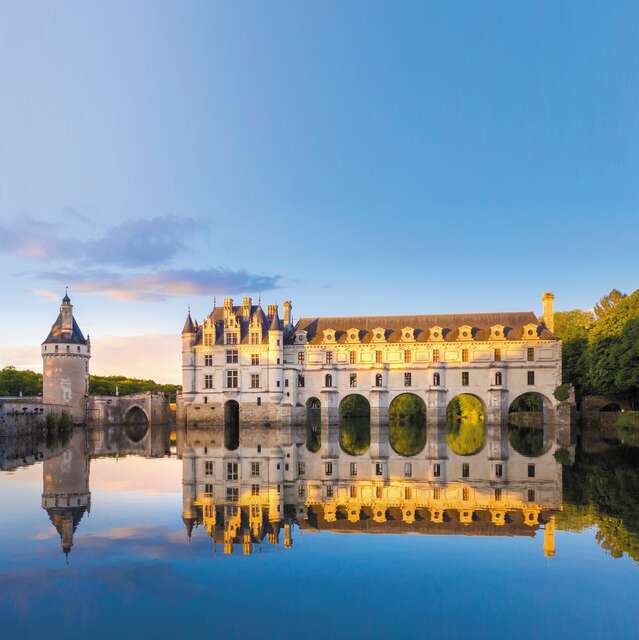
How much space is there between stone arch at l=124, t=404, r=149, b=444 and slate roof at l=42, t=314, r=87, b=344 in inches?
355

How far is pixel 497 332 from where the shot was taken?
58406 mm

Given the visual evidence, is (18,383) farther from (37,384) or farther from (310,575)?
(310,575)

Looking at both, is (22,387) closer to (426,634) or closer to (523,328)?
(523,328)

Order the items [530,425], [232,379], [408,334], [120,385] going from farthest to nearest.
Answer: [120,385] → [530,425] → [232,379] → [408,334]

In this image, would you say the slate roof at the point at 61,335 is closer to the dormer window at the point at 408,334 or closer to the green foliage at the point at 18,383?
the green foliage at the point at 18,383

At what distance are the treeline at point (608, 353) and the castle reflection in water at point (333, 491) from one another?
18.0 metres

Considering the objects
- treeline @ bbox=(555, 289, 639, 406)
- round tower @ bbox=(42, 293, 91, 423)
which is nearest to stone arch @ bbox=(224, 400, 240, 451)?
round tower @ bbox=(42, 293, 91, 423)

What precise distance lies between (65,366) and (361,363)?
1038 inches

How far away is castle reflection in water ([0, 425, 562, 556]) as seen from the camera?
15.7 meters

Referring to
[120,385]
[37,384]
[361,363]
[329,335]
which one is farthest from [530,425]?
[37,384]

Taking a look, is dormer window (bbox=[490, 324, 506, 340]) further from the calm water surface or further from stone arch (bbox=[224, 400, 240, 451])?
the calm water surface

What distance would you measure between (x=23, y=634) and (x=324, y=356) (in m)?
52.4

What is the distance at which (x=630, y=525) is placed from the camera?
50.2 ft

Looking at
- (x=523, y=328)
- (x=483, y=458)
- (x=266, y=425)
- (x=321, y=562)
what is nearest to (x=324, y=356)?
(x=266, y=425)
